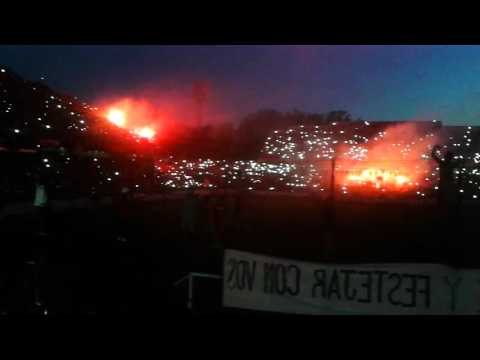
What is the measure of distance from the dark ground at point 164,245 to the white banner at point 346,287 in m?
1.09

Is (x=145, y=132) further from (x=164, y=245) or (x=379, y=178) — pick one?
(x=379, y=178)

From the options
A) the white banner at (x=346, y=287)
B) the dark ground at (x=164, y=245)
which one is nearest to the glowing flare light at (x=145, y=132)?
the dark ground at (x=164, y=245)

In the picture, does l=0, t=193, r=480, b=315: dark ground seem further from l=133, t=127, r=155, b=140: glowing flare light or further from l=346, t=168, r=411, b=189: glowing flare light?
l=133, t=127, r=155, b=140: glowing flare light

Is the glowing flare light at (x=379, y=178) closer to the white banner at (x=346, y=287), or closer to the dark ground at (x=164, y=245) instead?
the dark ground at (x=164, y=245)

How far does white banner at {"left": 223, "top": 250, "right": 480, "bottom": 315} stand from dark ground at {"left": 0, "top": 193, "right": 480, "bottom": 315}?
3.59ft

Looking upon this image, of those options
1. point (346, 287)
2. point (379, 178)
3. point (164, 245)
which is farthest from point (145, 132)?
point (346, 287)

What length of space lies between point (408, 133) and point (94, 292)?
22.5 ft

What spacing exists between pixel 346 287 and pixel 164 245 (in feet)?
18.3

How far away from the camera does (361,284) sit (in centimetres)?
575

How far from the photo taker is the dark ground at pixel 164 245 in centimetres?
772

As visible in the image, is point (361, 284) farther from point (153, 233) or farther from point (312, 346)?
point (153, 233)

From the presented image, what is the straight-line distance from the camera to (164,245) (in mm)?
10805
